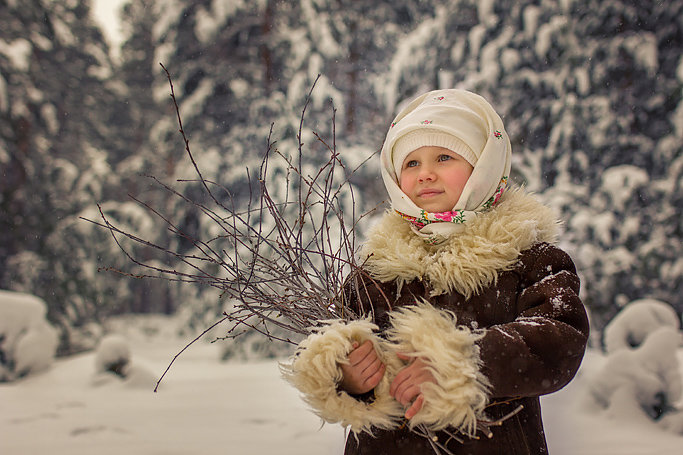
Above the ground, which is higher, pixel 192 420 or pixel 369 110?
pixel 369 110

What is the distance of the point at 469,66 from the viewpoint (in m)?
6.84

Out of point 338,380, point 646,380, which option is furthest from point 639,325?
point 338,380

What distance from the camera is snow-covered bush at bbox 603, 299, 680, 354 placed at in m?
3.92

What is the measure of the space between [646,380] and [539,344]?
3228 millimetres

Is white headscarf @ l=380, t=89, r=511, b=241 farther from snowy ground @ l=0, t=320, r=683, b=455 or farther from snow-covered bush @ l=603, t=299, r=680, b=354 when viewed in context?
snow-covered bush @ l=603, t=299, r=680, b=354

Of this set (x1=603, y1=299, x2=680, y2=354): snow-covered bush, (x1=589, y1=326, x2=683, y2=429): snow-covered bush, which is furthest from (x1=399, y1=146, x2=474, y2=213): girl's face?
(x1=603, y1=299, x2=680, y2=354): snow-covered bush

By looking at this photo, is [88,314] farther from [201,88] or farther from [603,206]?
[603,206]

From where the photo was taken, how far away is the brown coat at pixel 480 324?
1093 millimetres

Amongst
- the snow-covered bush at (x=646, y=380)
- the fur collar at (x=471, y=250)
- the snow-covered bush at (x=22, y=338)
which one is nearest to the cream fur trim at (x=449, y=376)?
the fur collar at (x=471, y=250)

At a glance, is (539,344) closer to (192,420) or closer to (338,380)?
(338,380)

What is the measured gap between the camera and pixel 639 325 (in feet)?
13.0

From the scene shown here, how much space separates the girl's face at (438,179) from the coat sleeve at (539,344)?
0.40 m

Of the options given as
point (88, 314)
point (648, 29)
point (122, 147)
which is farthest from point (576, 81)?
point (122, 147)

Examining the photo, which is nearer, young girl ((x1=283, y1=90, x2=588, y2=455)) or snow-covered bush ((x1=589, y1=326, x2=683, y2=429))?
young girl ((x1=283, y1=90, x2=588, y2=455))
